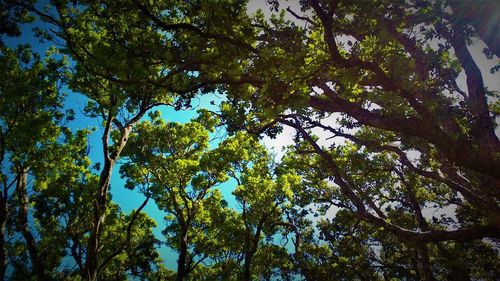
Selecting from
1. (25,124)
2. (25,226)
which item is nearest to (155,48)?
(25,124)

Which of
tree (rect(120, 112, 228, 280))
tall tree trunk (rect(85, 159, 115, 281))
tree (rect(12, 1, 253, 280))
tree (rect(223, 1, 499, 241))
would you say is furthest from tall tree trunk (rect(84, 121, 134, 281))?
tree (rect(223, 1, 499, 241))

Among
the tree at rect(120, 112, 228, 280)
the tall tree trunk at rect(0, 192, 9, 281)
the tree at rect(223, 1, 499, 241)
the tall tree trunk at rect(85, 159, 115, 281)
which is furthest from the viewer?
the tree at rect(120, 112, 228, 280)

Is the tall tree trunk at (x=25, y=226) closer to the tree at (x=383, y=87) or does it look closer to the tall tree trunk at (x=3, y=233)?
the tall tree trunk at (x=3, y=233)

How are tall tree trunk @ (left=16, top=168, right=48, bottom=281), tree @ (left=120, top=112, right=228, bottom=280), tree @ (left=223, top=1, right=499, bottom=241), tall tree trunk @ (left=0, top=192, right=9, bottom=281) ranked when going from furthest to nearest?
tree @ (left=120, top=112, right=228, bottom=280)
tall tree trunk @ (left=0, top=192, right=9, bottom=281)
tall tree trunk @ (left=16, top=168, right=48, bottom=281)
tree @ (left=223, top=1, right=499, bottom=241)

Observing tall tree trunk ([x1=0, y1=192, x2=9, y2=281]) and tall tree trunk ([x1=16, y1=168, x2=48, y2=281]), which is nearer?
tall tree trunk ([x1=16, y1=168, x2=48, y2=281])

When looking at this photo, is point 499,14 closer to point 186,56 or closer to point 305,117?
point 305,117

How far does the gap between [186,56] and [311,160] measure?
12.2 metres

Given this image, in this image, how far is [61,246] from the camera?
2044 centimetres

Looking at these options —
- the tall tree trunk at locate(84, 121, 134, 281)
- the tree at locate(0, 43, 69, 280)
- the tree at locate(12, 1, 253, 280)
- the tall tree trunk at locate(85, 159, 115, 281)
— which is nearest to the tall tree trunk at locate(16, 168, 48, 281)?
the tree at locate(0, 43, 69, 280)

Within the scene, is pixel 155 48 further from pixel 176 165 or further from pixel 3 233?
pixel 3 233

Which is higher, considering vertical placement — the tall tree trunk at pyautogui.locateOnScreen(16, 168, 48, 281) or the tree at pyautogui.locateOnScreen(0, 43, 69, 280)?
the tree at pyautogui.locateOnScreen(0, 43, 69, 280)

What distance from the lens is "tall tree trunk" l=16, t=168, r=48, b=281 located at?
1462cm

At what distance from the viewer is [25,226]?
50.9 feet

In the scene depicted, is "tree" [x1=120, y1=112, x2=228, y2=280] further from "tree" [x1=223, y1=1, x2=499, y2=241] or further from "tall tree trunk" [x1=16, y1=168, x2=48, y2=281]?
"tree" [x1=223, y1=1, x2=499, y2=241]
